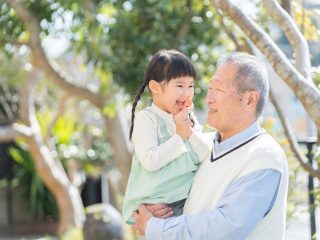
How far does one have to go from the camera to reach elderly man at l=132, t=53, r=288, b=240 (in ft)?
8.74

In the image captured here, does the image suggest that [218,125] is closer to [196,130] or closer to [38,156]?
[196,130]

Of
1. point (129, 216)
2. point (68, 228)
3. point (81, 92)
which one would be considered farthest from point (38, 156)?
point (129, 216)

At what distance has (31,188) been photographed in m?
16.9

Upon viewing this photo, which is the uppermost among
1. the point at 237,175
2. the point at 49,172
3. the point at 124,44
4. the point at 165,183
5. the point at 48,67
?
the point at 237,175

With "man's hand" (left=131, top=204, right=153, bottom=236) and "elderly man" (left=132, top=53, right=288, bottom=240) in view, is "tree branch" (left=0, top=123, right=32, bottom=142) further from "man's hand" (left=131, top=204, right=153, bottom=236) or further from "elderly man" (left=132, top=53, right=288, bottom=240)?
"elderly man" (left=132, top=53, right=288, bottom=240)

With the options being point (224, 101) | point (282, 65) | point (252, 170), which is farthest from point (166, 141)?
point (282, 65)

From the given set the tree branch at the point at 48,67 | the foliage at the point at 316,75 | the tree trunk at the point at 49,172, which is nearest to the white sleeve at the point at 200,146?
the foliage at the point at 316,75

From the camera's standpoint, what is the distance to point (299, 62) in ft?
12.1

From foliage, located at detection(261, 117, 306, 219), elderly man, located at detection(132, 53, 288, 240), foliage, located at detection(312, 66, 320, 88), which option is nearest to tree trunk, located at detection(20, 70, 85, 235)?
foliage, located at detection(261, 117, 306, 219)

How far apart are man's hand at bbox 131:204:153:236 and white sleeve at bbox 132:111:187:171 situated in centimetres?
16

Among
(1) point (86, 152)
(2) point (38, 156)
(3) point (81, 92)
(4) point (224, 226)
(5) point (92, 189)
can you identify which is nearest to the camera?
(4) point (224, 226)

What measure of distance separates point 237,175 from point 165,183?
41 cm

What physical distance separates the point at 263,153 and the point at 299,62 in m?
1.06

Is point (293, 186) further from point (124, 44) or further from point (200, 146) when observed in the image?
point (124, 44)
